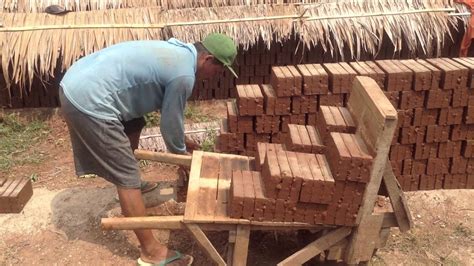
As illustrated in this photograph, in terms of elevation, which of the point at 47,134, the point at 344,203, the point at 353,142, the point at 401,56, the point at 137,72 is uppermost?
the point at 137,72

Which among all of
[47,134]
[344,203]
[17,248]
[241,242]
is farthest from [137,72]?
[47,134]

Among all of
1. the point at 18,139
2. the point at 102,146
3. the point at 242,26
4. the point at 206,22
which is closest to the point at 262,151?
the point at 102,146

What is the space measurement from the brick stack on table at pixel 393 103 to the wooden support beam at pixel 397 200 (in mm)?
1411

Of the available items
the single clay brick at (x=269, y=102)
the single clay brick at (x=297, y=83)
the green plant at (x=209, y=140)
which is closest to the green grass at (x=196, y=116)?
A: the green plant at (x=209, y=140)

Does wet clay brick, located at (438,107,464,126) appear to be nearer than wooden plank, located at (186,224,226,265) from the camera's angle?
No

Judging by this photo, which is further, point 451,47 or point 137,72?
point 451,47

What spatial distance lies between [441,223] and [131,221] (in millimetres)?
3090

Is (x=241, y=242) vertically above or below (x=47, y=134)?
above

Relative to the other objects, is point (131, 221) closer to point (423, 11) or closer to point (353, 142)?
point (353, 142)

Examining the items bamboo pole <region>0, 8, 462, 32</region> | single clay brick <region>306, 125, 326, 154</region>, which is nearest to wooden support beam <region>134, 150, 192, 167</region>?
single clay brick <region>306, 125, 326, 154</region>

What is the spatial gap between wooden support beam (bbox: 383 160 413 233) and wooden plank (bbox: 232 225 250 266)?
1011 millimetres

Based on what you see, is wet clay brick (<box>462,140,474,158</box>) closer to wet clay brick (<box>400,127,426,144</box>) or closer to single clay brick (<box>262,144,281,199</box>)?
wet clay brick (<box>400,127,426,144</box>)

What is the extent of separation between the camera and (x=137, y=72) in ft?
11.7

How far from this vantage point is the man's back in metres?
3.51
